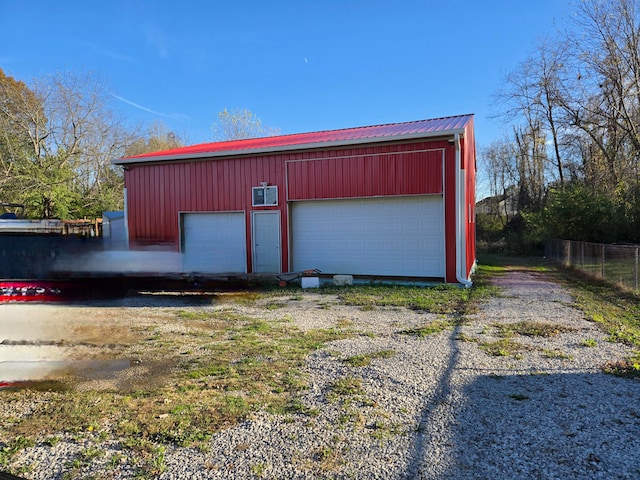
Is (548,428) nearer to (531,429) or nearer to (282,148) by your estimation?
(531,429)

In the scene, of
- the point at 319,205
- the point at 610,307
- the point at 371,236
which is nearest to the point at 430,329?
the point at 610,307

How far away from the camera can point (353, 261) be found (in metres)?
12.0

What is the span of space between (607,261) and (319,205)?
7.90 metres

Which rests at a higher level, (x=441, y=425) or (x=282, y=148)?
(x=282, y=148)

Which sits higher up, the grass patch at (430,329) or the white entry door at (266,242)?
the white entry door at (266,242)

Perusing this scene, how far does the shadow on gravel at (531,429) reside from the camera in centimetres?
267

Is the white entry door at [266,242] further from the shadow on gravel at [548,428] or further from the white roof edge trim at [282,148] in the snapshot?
the shadow on gravel at [548,428]

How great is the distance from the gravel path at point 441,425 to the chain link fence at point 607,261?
5.42 meters

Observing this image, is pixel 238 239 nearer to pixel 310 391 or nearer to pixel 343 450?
pixel 310 391

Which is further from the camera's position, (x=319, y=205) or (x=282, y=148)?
(x=319, y=205)

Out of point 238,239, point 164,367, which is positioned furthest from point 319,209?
point 164,367

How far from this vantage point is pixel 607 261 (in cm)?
1143

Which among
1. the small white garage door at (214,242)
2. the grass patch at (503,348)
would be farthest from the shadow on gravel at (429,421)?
the small white garage door at (214,242)

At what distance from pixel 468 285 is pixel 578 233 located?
882 cm
